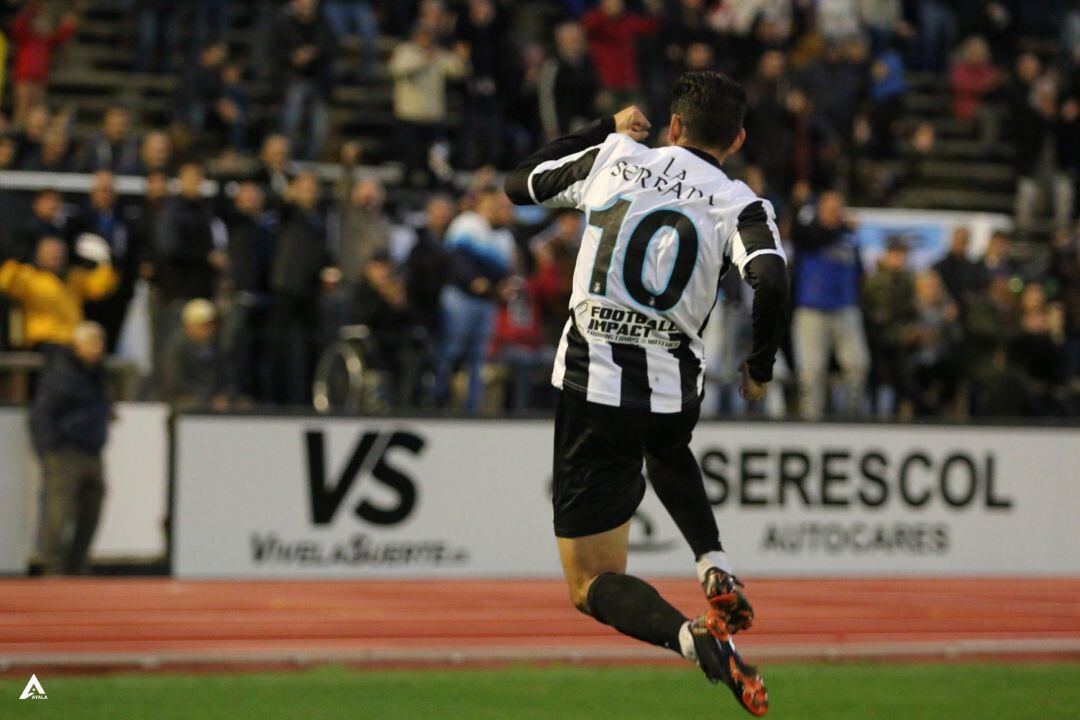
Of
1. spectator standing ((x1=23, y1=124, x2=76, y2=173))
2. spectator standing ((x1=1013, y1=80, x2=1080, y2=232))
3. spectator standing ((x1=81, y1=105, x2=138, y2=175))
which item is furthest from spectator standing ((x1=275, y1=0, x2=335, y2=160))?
spectator standing ((x1=1013, y1=80, x2=1080, y2=232))

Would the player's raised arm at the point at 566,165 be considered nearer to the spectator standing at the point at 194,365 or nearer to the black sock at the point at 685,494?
the black sock at the point at 685,494

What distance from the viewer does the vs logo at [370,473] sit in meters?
13.9

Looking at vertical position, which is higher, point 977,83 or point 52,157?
point 977,83

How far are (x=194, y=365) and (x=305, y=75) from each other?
478cm

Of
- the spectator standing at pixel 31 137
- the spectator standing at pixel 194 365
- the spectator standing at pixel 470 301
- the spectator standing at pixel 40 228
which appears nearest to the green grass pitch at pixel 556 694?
the spectator standing at pixel 194 365

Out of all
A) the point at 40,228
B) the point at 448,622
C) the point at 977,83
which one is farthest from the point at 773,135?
the point at 448,622

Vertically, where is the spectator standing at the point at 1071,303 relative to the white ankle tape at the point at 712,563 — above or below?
above

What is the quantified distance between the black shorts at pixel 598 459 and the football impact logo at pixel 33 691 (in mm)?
2701

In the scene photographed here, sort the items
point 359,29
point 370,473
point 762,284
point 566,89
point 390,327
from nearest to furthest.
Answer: point 762,284 → point 370,473 → point 390,327 → point 566,89 → point 359,29

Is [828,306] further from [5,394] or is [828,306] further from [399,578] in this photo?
[5,394]

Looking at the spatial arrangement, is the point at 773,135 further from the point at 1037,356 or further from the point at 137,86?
the point at 137,86

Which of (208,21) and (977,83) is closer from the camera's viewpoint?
(208,21)

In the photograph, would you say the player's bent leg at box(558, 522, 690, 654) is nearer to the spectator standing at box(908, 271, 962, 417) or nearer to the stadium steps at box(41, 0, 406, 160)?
the spectator standing at box(908, 271, 962, 417)

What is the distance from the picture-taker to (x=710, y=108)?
21.3 ft
